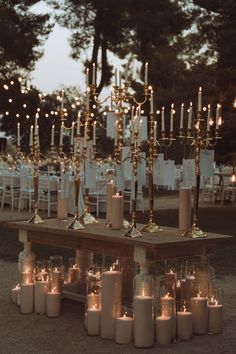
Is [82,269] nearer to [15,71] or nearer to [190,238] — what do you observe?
[190,238]

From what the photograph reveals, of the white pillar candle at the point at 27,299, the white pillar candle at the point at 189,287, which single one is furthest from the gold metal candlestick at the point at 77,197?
the white pillar candle at the point at 189,287

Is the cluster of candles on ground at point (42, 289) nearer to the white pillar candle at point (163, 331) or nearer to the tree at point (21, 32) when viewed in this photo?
the white pillar candle at point (163, 331)

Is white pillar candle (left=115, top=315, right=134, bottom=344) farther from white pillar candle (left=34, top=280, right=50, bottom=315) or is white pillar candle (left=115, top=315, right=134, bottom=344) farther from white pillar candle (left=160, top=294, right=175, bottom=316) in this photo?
white pillar candle (left=34, top=280, right=50, bottom=315)

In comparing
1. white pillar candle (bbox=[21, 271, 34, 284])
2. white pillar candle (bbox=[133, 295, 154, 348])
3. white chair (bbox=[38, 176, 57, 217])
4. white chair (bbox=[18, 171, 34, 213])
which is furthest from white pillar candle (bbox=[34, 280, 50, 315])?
white chair (bbox=[18, 171, 34, 213])

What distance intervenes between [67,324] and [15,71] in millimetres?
25092

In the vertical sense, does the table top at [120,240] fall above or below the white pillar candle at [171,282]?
above

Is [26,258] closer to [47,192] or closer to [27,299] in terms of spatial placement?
[27,299]

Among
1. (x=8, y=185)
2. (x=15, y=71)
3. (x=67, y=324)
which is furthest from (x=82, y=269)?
(x=15, y=71)

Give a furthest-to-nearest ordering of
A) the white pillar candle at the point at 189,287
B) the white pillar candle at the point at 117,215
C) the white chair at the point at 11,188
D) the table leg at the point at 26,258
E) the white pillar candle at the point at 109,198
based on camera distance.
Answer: the white chair at the point at 11,188
the table leg at the point at 26,258
the white pillar candle at the point at 109,198
the white pillar candle at the point at 117,215
the white pillar candle at the point at 189,287

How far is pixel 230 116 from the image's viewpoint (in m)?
15.6

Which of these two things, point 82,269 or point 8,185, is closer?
point 82,269

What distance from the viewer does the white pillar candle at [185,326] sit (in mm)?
5820

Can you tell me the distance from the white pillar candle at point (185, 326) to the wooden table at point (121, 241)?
1.47ft

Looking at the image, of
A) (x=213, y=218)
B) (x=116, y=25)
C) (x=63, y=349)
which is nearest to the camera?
(x=63, y=349)
